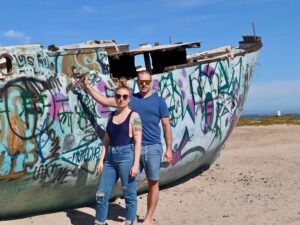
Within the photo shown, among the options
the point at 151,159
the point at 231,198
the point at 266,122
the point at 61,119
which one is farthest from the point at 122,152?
the point at 266,122

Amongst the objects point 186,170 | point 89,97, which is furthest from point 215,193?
point 89,97

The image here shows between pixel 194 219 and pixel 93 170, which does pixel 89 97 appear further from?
pixel 194 219

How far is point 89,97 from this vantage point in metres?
6.40

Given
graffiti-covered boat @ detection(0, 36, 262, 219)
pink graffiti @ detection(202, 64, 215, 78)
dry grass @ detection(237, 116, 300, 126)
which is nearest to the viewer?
graffiti-covered boat @ detection(0, 36, 262, 219)

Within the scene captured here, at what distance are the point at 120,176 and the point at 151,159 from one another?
1.43ft

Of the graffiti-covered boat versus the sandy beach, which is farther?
the sandy beach

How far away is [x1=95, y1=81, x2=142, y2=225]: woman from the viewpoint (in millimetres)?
5293

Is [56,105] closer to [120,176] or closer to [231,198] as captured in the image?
[120,176]

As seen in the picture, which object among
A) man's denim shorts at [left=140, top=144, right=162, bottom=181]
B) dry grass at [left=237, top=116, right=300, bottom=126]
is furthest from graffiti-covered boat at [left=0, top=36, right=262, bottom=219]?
dry grass at [left=237, top=116, right=300, bottom=126]

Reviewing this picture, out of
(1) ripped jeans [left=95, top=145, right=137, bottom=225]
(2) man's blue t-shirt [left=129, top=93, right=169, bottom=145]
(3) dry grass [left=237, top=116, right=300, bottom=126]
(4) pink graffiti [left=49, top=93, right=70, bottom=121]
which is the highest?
(4) pink graffiti [left=49, top=93, right=70, bottom=121]

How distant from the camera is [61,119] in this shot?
6.11 metres

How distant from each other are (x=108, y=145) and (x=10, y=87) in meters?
1.32

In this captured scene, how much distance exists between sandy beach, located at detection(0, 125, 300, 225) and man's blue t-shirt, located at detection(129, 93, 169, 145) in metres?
1.41

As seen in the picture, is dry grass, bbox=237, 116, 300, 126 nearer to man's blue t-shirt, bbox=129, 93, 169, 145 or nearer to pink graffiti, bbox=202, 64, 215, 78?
pink graffiti, bbox=202, 64, 215, 78
